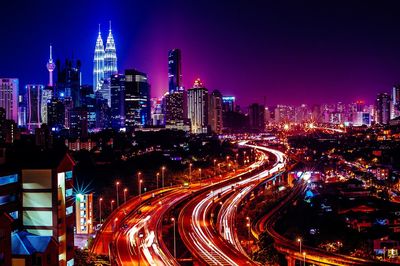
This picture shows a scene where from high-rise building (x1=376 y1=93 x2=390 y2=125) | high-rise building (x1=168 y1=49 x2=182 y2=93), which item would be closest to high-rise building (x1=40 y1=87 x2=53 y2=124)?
high-rise building (x1=168 y1=49 x2=182 y2=93)

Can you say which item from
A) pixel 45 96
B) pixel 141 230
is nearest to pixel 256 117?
pixel 45 96

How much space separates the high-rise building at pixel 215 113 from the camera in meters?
75.2

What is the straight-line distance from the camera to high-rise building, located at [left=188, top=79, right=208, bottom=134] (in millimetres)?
73438

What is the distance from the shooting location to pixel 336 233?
1480cm

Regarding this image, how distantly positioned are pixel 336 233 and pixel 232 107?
8197 cm

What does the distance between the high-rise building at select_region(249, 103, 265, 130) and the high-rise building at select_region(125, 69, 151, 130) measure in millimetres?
26441

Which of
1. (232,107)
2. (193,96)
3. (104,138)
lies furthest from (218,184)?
(232,107)

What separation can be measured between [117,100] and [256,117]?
100ft

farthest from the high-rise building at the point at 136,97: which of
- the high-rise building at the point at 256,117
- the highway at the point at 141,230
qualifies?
the highway at the point at 141,230

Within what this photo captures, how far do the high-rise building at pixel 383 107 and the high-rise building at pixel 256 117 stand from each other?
2097cm

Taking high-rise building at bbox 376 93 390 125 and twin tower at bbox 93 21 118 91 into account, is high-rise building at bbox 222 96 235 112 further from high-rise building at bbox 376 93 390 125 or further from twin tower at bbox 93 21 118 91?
high-rise building at bbox 376 93 390 125

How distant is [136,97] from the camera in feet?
240

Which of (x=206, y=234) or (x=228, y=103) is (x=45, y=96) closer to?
(x=228, y=103)

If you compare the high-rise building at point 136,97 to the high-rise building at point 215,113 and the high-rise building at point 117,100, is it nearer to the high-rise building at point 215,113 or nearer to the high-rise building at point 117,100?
the high-rise building at point 117,100
